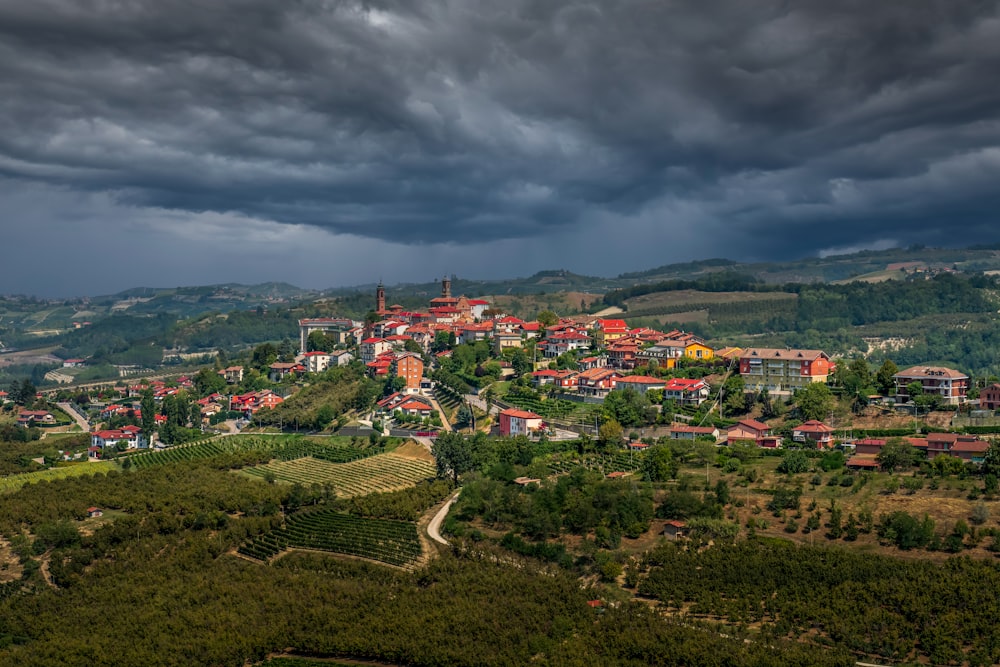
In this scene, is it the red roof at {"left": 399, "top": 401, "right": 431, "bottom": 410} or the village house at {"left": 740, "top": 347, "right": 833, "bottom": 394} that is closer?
the village house at {"left": 740, "top": 347, "right": 833, "bottom": 394}

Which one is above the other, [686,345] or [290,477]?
[686,345]

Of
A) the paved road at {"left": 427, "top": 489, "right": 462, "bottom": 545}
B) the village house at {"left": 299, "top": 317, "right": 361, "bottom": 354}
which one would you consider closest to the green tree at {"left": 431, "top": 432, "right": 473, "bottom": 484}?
the paved road at {"left": 427, "top": 489, "right": 462, "bottom": 545}

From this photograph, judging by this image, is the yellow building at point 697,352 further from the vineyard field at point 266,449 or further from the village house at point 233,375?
the village house at point 233,375

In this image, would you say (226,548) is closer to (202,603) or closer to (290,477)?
(202,603)

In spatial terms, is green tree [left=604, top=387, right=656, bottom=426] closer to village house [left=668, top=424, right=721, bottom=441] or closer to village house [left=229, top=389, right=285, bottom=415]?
village house [left=668, top=424, right=721, bottom=441]

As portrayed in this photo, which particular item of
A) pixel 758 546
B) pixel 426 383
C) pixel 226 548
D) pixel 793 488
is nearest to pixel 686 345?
pixel 426 383

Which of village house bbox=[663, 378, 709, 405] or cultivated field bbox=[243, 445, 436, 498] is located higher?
village house bbox=[663, 378, 709, 405]

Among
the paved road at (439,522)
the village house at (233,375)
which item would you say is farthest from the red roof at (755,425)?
the village house at (233,375)
